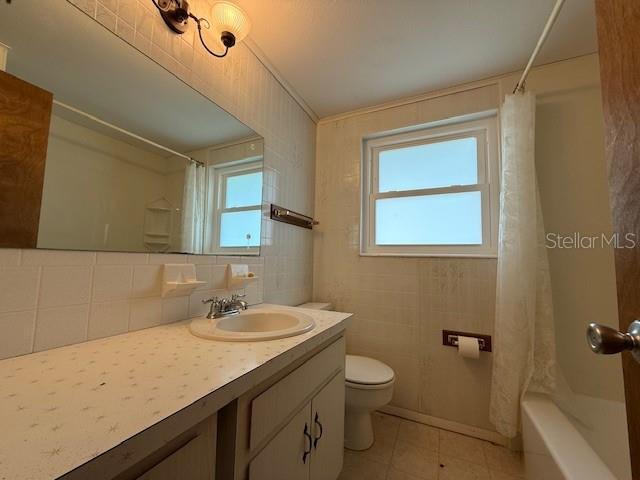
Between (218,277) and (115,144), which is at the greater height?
(115,144)

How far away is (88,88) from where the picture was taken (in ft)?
2.64

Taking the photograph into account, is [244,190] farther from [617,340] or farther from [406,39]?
[617,340]

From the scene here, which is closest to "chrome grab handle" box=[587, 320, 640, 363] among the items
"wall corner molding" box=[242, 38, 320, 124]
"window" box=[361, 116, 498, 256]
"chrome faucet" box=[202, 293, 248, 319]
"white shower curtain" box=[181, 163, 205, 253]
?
"chrome faucet" box=[202, 293, 248, 319]

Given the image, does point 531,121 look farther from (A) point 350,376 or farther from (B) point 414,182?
(A) point 350,376

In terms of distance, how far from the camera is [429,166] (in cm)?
192

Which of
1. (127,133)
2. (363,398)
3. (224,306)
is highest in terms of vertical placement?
(127,133)

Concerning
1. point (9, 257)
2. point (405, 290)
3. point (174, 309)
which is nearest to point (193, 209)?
point (174, 309)

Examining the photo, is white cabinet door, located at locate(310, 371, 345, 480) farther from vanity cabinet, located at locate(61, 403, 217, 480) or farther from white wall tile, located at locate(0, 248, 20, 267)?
white wall tile, located at locate(0, 248, 20, 267)

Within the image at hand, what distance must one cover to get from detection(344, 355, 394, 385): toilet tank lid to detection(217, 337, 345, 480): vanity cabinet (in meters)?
0.28

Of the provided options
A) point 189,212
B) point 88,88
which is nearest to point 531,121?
point 189,212

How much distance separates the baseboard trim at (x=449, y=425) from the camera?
1.52 meters

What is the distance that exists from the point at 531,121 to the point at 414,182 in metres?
0.72

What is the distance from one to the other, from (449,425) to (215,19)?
247 cm

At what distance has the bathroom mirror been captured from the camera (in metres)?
0.71
